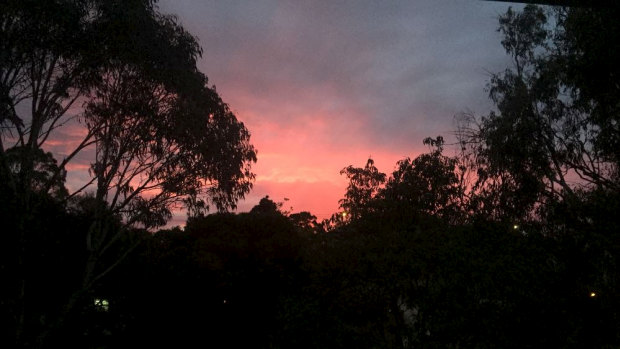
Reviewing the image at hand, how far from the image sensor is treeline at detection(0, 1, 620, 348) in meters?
6.77

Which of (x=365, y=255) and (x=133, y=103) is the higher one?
(x=133, y=103)

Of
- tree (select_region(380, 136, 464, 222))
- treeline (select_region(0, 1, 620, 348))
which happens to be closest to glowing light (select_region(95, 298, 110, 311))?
treeline (select_region(0, 1, 620, 348))

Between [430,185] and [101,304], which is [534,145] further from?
[101,304]

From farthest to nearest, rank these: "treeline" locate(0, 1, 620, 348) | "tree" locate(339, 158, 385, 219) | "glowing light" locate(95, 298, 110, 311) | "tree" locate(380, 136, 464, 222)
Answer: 1. "tree" locate(339, 158, 385, 219)
2. "glowing light" locate(95, 298, 110, 311)
3. "tree" locate(380, 136, 464, 222)
4. "treeline" locate(0, 1, 620, 348)

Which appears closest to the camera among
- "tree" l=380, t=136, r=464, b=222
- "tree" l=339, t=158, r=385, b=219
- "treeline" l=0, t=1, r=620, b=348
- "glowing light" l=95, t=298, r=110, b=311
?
"treeline" l=0, t=1, r=620, b=348

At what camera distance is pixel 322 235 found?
945 centimetres

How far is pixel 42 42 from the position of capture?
11211mm

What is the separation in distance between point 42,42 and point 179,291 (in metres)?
9.92

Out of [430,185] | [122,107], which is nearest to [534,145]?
[430,185]

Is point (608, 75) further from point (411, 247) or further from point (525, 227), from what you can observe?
point (411, 247)

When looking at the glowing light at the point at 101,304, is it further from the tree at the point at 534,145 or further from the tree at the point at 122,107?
the tree at the point at 534,145

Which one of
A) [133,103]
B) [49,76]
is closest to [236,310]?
[133,103]

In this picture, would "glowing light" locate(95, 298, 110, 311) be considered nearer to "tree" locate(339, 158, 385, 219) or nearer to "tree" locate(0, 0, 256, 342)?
"tree" locate(0, 0, 256, 342)

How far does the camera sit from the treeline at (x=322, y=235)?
6766mm
